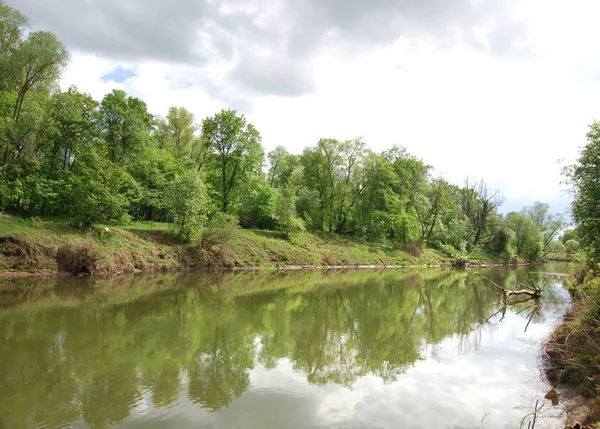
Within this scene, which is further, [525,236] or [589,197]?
[525,236]

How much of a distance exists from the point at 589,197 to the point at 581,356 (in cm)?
790

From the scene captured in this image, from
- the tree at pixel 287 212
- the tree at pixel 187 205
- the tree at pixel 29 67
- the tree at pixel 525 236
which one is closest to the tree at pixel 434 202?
the tree at pixel 525 236

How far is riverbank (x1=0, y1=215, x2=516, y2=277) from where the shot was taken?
22.5 meters

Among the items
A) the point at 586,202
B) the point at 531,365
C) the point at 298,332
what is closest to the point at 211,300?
the point at 298,332

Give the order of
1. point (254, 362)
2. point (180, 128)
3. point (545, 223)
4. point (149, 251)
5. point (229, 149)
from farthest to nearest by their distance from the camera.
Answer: point (545, 223)
point (180, 128)
point (229, 149)
point (149, 251)
point (254, 362)

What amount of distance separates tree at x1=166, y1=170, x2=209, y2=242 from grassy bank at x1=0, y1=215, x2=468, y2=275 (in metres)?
1.39

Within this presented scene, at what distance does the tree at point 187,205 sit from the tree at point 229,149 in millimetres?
7864

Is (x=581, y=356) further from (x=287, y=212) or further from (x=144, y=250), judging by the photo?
(x=287, y=212)

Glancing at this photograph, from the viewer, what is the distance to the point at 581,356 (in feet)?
29.2

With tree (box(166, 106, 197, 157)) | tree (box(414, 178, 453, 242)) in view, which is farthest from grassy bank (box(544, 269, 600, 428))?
tree (box(414, 178, 453, 242))

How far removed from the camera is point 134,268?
88.0 ft

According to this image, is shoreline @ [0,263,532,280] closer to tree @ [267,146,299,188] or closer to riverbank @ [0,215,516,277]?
riverbank @ [0,215,516,277]

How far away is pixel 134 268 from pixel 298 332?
17623 mm

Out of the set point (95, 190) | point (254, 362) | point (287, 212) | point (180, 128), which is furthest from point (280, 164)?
point (254, 362)
